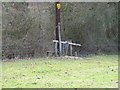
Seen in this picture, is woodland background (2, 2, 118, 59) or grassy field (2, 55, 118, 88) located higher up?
woodland background (2, 2, 118, 59)

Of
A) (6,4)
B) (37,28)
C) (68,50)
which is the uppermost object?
(6,4)

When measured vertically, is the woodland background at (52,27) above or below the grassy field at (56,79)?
above

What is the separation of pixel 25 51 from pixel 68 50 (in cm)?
236

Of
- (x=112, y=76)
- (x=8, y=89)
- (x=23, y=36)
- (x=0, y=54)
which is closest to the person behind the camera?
(x=8, y=89)

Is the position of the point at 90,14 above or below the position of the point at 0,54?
above

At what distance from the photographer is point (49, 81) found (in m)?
7.84

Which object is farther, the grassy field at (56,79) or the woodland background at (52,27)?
the woodland background at (52,27)

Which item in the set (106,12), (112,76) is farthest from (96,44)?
(112,76)

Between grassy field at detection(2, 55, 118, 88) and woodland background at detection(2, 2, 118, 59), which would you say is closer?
grassy field at detection(2, 55, 118, 88)

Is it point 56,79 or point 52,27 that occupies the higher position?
point 52,27

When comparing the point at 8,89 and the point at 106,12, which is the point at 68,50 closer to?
the point at 106,12

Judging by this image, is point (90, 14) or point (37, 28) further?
point (90, 14)

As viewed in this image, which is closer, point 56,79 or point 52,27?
point 56,79

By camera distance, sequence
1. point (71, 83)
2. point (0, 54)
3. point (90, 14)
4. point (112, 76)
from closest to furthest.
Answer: point (71, 83) → point (112, 76) → point (0, 54) → point (90, 14)
